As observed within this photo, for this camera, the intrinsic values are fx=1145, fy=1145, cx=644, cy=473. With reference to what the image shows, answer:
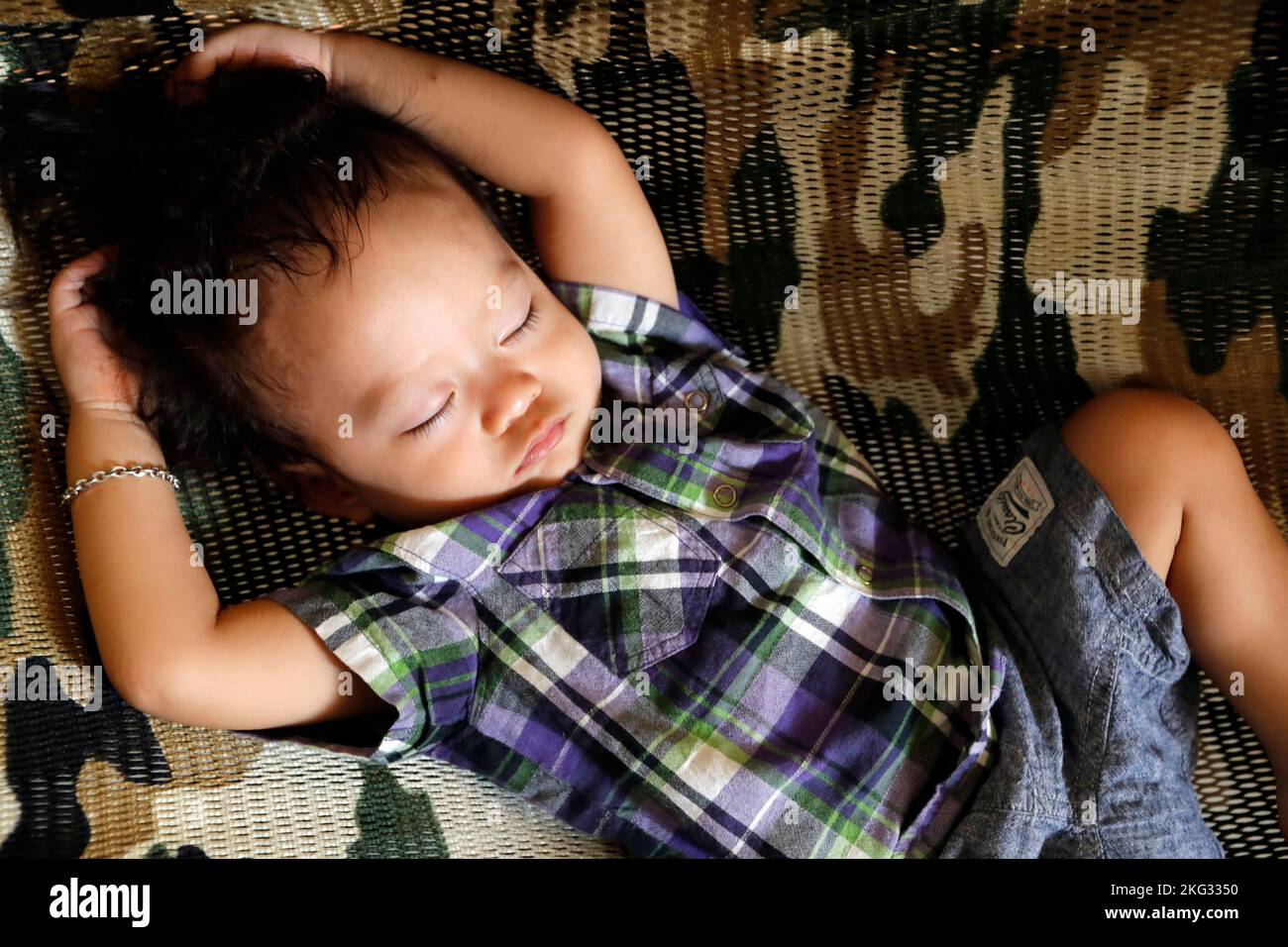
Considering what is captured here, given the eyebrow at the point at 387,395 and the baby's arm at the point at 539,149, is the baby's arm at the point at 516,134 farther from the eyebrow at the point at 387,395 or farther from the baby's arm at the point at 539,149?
the eyebrow at the point at 387,395

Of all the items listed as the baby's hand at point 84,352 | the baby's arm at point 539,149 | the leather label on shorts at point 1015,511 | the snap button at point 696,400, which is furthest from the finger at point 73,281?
the leather label on shorts at point 1015,511

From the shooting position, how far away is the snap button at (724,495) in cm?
114

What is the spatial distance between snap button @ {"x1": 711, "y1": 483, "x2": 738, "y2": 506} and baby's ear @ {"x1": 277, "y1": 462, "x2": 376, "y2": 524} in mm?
353

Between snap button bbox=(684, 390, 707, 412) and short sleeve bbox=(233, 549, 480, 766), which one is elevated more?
snap button bbox=(684, 390, 707, 412)

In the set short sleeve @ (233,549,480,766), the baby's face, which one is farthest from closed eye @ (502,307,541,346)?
short sleeve @ (233,549,480,766)

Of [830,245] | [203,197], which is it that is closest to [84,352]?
[203,197]

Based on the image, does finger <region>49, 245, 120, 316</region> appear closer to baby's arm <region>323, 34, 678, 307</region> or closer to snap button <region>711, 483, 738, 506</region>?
baby's arm <region>323, 34, 678, 307</region>

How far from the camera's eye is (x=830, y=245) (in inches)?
48.5

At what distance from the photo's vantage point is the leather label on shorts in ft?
3.74

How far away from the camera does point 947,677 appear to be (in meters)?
1.11

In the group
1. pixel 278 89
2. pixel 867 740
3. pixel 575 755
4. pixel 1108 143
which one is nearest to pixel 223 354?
pixel 278 89

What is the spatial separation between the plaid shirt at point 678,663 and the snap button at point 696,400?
0.21 ft

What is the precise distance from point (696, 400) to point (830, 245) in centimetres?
23
